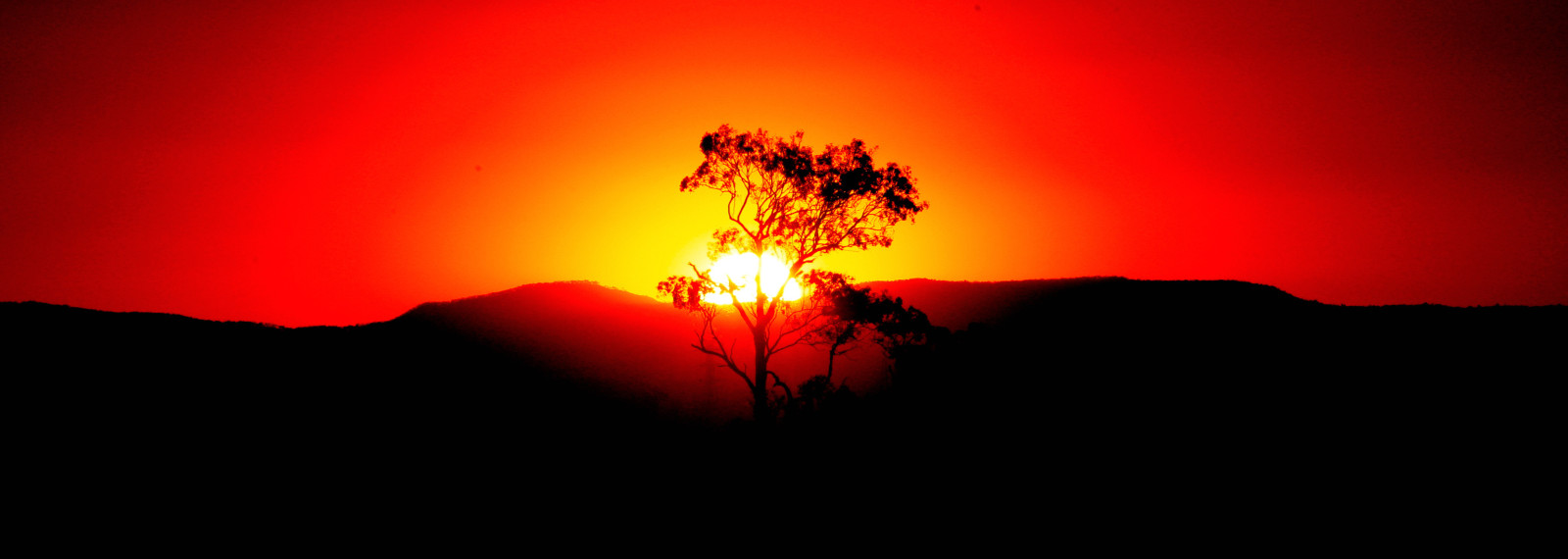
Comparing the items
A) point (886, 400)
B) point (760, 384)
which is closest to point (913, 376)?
point (886, 400)

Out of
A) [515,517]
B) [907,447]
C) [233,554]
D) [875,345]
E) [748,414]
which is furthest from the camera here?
[875,345]

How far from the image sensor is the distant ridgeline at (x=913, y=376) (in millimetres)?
38312

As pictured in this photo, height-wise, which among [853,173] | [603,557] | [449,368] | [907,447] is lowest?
[603,557]

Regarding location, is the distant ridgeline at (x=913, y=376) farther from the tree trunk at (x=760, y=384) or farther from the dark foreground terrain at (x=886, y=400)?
the tree trunk at (x=760, y=384)

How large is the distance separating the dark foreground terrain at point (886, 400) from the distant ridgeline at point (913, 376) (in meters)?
0.19

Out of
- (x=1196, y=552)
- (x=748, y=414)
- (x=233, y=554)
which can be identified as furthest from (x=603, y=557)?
(x=748, y=414)

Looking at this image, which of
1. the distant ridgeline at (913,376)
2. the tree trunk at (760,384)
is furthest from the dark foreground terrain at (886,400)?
the tree trunk at (760,384)

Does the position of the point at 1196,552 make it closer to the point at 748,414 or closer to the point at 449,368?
the point at 748,414

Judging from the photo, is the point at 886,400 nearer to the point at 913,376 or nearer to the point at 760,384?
the point at 913,376

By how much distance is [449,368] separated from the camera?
52.1 m

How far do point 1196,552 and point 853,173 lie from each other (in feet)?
71.1

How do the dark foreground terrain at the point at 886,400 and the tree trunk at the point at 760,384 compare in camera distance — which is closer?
the dark foreground terrain at the point at 886,400

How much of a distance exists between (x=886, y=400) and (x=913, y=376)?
83.0 inches

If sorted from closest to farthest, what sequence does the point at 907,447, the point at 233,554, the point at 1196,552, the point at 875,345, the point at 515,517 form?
the point at 1196,552, the point at 233,554, the point at 515,517, the point at 907,447, the point at 875,345
